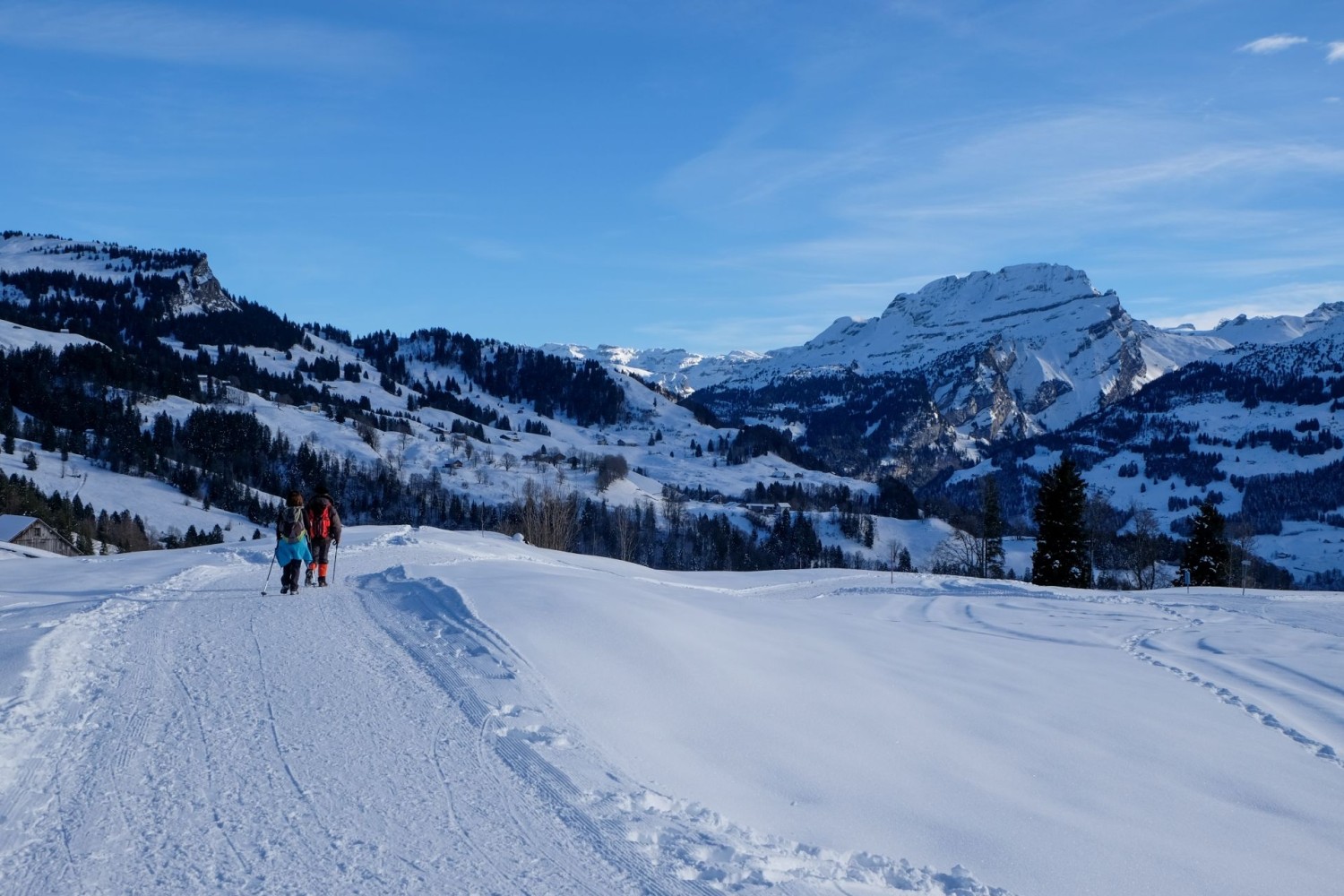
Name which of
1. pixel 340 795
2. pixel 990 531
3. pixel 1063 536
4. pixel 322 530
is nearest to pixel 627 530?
pixel 990 531

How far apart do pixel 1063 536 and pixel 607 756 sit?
48.4 meters

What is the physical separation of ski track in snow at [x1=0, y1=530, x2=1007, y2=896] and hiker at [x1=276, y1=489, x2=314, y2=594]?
17.4ft

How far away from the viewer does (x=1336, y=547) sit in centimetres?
17688

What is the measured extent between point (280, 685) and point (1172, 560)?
98776 millimetres

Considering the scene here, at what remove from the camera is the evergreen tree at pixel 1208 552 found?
49781 mm

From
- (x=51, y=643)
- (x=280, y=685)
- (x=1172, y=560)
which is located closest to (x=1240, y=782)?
(x=280, y=685)

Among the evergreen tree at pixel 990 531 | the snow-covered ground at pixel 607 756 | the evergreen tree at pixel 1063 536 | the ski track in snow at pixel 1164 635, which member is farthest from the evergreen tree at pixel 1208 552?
the snow-covered ground at pixel 607 756

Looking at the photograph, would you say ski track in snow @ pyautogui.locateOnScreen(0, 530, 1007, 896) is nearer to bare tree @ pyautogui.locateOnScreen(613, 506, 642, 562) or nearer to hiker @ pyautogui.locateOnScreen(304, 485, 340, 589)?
hiker @ pyautogui.locateOnScreen(304, 485, 340, 589)

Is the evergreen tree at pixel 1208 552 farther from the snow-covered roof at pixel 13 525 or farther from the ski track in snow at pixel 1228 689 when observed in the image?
the snow-covered roof at pixel 13 525

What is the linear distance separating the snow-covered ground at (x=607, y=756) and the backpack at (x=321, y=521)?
1.91 m

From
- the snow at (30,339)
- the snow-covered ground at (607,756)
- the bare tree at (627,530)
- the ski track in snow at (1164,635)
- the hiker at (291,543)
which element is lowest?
the bare tree at (627,530)

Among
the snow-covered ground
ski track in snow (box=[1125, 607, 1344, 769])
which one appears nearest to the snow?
the snow-covered ground

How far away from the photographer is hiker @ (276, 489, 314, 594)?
1592 centimetres

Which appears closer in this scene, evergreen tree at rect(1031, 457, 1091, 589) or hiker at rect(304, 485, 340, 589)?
hiker at rect(304, 485, 340, 589)
